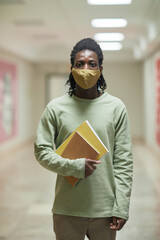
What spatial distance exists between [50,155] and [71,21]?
4.71m

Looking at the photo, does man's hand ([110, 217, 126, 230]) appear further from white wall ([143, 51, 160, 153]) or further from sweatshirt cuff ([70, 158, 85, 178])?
white wall ([143, 51, 160, 153])

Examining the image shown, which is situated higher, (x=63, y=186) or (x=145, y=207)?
(x=63, y=186)

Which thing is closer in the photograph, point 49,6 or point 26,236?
point 26,236

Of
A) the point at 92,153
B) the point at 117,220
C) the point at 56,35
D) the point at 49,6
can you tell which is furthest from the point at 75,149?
the point at 56,35

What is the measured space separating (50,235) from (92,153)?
6.90 ft

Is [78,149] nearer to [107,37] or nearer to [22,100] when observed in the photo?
[107,37]

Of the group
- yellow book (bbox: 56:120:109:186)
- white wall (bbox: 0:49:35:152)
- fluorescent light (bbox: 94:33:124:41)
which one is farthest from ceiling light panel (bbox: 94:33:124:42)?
white wall (bbox: 0:49:35:152)

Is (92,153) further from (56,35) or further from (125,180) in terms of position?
(56,35)

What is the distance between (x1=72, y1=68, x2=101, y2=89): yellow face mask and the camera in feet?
5.05

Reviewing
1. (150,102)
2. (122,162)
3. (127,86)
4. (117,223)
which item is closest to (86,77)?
(122,162)

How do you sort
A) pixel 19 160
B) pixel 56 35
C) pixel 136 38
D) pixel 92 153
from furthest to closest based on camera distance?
pixel 19 160, pixel 56 35, pixel 136 38, pixel 92 153

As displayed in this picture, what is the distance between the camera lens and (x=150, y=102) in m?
8.27

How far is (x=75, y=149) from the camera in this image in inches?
59.1

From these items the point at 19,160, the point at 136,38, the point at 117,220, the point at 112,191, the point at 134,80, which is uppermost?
the point at 136,38
